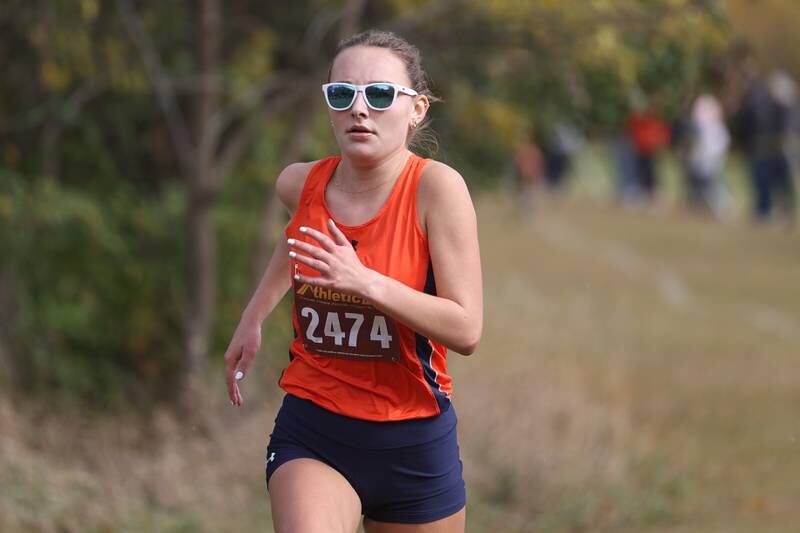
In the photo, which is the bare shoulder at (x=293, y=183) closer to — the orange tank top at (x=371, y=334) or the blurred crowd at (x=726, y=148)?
the orange tank top at (x=371, y=334)

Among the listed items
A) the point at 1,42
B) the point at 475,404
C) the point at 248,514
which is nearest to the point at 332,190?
the point at 248,514

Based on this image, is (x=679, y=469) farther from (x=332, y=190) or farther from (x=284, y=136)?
(x=332, y=190)

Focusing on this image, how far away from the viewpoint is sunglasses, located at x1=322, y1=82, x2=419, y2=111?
3.82 meters

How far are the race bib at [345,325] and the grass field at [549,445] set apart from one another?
10.6 feet

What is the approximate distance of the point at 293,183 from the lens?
4.16m

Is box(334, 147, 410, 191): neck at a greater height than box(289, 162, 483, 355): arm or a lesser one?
greater

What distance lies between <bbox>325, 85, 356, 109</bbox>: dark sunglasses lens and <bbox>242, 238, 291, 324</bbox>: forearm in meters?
0.61

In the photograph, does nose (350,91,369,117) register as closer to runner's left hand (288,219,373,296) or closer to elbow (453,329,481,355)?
runner's left hand (288,219,373,296)

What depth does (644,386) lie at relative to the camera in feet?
38.0

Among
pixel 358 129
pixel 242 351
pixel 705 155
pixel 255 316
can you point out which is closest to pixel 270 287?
pixel 255 316

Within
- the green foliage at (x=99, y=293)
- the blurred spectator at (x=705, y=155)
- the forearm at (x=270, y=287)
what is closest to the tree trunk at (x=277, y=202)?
the green foliage at (x=99, y=293)

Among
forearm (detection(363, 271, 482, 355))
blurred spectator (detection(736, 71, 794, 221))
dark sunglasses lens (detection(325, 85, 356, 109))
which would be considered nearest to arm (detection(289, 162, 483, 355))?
forearm (detection(363, 271, 482, 355))

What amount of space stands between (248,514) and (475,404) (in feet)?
5.65

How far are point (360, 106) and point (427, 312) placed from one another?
0.58m
